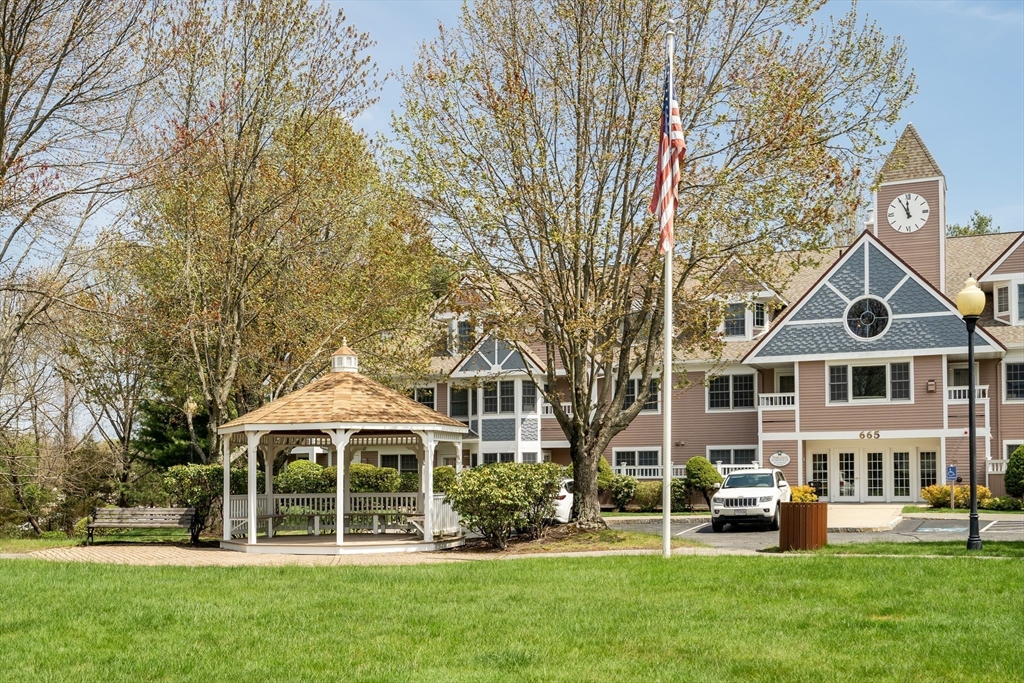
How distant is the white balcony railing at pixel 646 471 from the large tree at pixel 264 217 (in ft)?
44.9

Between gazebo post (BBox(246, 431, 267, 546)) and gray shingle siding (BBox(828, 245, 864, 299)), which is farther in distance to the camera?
gray shingle siding (BBox(828, 245, 864, 299))

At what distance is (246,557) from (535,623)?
10.2 m

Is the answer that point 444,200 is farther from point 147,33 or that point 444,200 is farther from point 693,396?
point 693,396

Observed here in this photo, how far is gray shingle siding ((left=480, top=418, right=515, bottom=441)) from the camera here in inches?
1709

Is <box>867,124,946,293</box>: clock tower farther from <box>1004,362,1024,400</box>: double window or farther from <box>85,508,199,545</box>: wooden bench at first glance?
<box>85,508,199,545</box>: wooden bench

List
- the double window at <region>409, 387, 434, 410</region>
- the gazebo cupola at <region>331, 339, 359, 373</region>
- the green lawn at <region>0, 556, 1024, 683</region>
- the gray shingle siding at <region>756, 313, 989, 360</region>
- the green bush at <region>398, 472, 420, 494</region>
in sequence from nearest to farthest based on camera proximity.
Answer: the green lawn at <region>0, 556, 1024, 683</region>
the gazebo cupola at <region>331, 339, 359, 373</region>
the gray shingle siding at <region>756, 313, 989, 360</region>
the green bush at <region>398, 472, 420, 494</region>
the double window at <region>409, 387, 434, 410</region>

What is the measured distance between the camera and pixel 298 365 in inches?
1198

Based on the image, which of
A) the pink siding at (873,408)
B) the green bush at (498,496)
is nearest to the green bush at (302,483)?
the green bush at (498,496)

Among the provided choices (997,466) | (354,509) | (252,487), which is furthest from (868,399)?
(252,487)

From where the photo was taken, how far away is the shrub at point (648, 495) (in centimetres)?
3738

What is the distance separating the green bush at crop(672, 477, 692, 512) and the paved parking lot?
6.07 m

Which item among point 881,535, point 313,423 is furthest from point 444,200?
point 881,535

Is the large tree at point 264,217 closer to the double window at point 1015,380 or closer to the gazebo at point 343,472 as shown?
the gazebo at point 343,472

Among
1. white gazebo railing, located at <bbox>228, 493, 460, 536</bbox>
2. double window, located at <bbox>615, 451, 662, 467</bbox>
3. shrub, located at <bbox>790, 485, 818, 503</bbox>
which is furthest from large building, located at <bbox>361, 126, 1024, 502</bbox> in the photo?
white gazebo railing, located at <bbox>228, 493, 460, 536</bbox>
